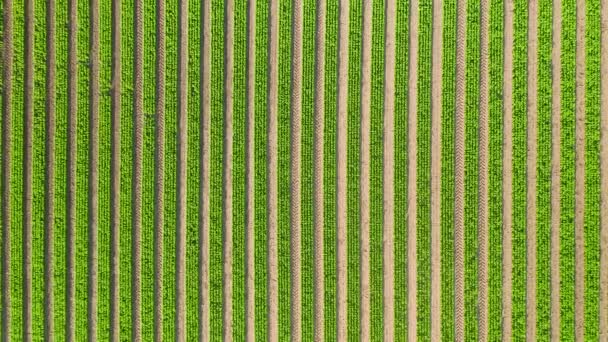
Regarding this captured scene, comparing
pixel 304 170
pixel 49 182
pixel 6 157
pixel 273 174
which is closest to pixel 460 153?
pixel 304 170

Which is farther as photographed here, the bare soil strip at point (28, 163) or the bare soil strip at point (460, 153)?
the bare soil strip at point (28, 163)

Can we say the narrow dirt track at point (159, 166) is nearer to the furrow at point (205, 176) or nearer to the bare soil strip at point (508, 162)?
the furrow at point (205, 176)

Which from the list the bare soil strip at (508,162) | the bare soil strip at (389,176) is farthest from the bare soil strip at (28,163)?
the bare soil strip at (508,162)

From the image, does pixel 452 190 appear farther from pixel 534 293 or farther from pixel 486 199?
pixel 534 293

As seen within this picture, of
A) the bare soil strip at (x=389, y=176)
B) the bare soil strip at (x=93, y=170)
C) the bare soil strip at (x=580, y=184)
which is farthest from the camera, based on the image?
the bare soil strip at (x=93, y=170)

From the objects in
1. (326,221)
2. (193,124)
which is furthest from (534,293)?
(193,124)

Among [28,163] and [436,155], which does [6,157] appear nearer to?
[28,163]
